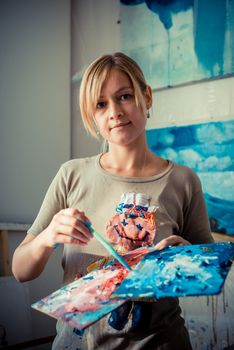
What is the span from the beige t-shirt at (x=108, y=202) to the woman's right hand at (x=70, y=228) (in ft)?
0.45

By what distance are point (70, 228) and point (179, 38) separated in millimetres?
1263

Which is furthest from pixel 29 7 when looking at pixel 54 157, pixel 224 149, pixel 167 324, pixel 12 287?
pixel 167 324

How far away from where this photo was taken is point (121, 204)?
892 millimetres

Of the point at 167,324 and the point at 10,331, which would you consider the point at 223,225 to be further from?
the point at 10,331

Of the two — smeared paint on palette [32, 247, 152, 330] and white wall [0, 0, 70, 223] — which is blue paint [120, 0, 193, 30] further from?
smeared paint on palette [32, 247, 152, 330]

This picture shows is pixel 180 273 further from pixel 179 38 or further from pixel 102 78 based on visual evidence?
pixel 179 38

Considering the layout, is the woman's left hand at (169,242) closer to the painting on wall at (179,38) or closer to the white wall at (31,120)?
the painting on wall at (179,38)

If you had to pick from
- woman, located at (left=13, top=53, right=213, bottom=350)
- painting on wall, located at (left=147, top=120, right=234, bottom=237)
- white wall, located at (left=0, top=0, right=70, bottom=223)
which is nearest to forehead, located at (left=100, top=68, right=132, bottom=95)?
woman, located at (left=13, top=53, right=213, bottom=350)

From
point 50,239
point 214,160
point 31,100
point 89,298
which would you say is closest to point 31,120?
point 31,100

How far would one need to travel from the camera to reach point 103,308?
60 centimetres

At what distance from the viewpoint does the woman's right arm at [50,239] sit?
28.9 inches

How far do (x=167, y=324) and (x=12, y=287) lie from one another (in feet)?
3.65

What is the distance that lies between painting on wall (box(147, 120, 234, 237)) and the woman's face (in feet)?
2.48

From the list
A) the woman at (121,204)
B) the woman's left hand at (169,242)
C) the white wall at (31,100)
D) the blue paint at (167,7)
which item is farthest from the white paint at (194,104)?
the woman's left hand at (169,242)
